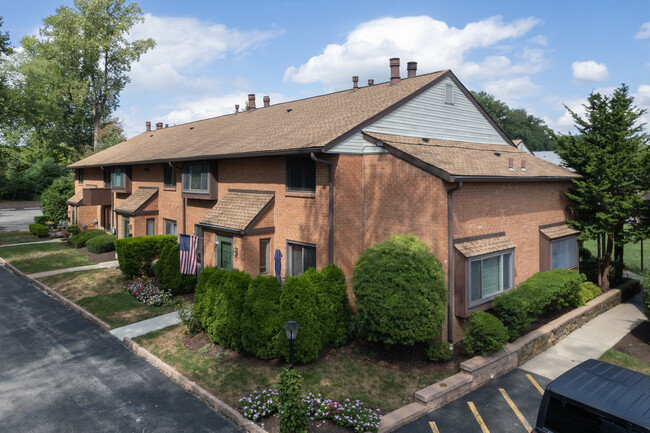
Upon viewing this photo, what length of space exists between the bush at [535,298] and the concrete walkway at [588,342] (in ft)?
3.04

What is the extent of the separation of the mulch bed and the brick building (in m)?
3.28

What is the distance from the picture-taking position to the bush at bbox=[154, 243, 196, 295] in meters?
16.8

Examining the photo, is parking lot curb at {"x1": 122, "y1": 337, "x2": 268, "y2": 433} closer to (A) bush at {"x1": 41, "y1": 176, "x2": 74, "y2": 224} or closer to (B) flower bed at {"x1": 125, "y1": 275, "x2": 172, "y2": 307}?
(B) flower bed at {"x1": 125, "y1": 275, "x2": 172, "y2": 307}

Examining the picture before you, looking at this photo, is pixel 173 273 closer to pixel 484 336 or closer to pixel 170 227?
pixel 170 227

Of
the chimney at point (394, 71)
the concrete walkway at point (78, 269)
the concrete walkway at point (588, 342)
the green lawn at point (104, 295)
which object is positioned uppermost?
the chimney at point (394, 71)

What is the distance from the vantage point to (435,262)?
1071cm

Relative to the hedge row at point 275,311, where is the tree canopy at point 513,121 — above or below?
above

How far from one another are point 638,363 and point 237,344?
11.1 meters

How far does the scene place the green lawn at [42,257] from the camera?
73.3 ft

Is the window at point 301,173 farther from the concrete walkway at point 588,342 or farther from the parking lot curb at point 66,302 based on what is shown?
the concrete walkway at point 588,342

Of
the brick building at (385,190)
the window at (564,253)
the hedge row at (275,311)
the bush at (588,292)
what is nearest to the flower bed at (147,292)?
the brick building at (385,190)

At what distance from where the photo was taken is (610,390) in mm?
6203

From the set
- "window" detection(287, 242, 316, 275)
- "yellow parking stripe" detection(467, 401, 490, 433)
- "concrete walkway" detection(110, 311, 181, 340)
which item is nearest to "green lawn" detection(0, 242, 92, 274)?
"concrete walkway" detection(110, 311, 181, 340)

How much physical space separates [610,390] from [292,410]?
5.25 metres
